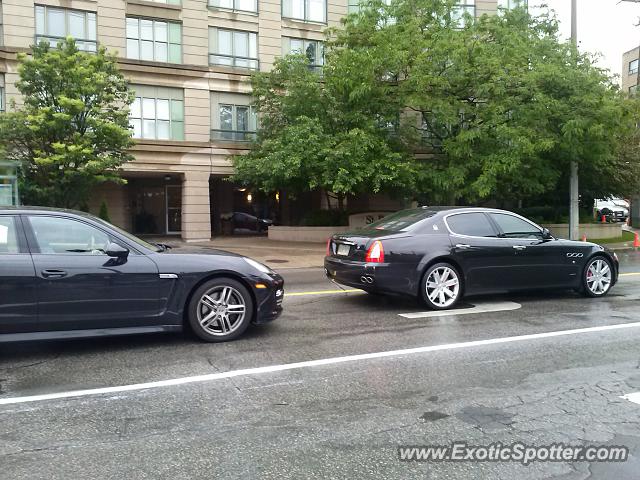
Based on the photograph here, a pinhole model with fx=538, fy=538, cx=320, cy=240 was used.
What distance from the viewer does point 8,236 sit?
5320mm

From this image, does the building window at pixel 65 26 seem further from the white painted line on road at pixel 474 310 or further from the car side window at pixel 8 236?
the white painted line on road at pixel 474 310

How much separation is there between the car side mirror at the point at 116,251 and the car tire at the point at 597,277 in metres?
7.01

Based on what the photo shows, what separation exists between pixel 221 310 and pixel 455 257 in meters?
3.55

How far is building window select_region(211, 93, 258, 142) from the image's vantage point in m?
24.5

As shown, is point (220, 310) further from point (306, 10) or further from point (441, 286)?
point (306, 10)

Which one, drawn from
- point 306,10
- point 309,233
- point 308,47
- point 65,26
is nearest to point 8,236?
point 309,233

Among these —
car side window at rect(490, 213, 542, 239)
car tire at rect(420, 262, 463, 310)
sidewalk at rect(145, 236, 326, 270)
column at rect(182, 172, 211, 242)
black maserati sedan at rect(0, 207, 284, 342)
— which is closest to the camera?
black maserati sedan at rect(0, 207, 284, 342)

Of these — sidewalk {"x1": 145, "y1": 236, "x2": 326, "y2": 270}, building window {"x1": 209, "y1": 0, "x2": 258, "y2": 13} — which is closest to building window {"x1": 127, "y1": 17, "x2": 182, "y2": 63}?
building window {"x1": 209, "y1": 0, "x2": 258, "y2": 13}

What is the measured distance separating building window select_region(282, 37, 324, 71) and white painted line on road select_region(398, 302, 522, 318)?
19458mm

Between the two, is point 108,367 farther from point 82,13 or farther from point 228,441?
point 82,13

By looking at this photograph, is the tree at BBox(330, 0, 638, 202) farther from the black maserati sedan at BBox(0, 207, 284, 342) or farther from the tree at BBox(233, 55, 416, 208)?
the black maserati sedan at BBox(0, 207, 284, 342)

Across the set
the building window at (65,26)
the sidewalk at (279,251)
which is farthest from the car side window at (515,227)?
the building window at (65,26)

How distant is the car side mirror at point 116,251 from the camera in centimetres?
551

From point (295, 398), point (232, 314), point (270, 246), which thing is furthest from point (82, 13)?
point (295, 398)
